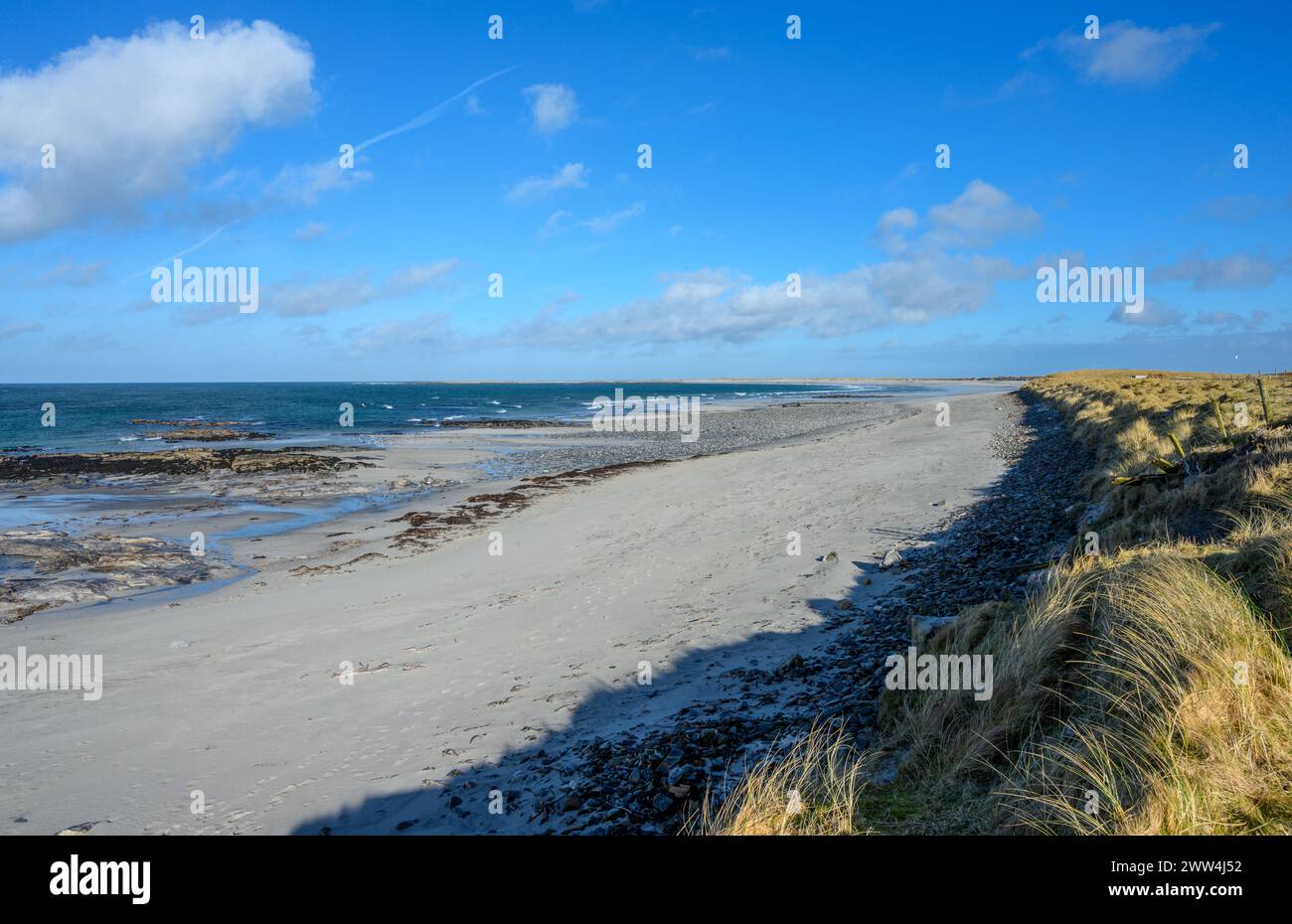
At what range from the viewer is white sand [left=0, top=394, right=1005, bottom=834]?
219 inches

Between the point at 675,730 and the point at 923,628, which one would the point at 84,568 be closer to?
the point at 675,730

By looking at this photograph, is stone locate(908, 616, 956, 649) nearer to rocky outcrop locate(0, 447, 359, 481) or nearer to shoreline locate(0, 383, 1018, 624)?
shoreline locate(0, 383, 1018, 624)

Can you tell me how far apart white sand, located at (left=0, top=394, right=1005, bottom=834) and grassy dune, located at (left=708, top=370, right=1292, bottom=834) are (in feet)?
7.03

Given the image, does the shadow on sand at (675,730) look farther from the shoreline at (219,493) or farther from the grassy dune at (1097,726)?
the shoreline at (219,493)

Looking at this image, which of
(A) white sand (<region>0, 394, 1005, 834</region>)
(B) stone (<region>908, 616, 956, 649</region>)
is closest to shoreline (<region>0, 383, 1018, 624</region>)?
(A) white sand (<region>0, 394, 1005, 834</region>)

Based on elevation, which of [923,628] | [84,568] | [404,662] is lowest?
[404,662]

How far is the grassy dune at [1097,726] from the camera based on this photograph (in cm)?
324

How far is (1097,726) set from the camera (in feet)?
12.5

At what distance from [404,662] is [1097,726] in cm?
722

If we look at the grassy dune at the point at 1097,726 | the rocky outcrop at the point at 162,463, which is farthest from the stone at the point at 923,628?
the rocky outcrop at the point at 162,463

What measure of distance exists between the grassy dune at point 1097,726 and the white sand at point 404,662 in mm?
2143

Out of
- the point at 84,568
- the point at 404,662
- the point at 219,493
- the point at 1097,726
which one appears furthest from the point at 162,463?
the point at 1097,726
